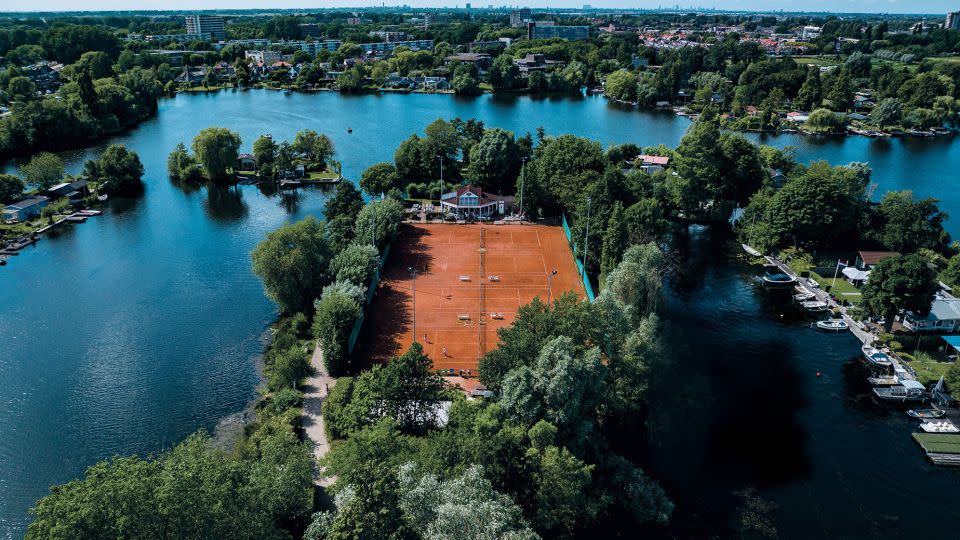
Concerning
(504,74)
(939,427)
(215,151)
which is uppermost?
(504,74)

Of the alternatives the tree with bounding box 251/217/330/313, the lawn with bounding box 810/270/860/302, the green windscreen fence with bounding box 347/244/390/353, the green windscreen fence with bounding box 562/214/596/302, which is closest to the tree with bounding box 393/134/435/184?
the green windscreen fence with bounding box 562/214/596/302

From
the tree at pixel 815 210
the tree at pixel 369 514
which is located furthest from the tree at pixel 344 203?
the tree at pixel 815 210

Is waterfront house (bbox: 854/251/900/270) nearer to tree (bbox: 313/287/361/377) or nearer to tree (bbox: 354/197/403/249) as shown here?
tree (bbox: 354/197/403/249)

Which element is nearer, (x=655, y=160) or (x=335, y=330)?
(x=335, y=330)

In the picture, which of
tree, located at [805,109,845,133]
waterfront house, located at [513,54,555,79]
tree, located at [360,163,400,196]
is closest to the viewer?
tree, located at [360,163,400,196]

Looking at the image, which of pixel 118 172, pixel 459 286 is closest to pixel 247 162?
pixel 118 172

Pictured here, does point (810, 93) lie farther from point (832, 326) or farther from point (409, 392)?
point (409, 392)

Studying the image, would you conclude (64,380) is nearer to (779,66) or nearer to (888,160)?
(888,160)
